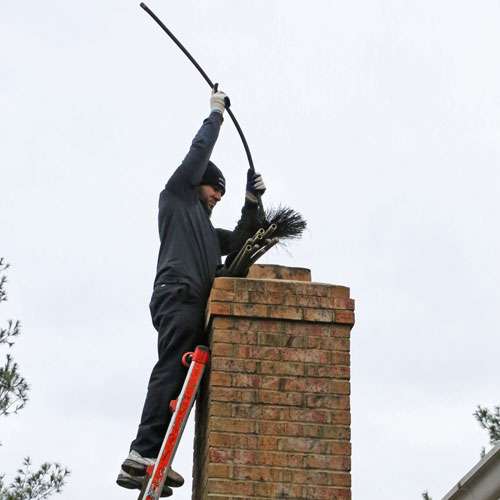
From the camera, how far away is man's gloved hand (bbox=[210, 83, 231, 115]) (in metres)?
6.74

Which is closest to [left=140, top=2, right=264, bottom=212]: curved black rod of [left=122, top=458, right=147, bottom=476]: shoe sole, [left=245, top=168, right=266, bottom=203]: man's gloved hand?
[left=245, top=168, right=266, bottom=203]: man's gloved hand

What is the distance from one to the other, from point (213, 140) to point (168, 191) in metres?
0.39

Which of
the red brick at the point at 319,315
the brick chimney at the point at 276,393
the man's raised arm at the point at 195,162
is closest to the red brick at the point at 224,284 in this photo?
the brick chimney at the point at 276,393

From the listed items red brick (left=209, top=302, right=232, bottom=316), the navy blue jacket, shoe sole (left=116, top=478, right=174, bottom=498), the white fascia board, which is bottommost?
shoe sole (left=116, top=478, right=174, bottom=498)

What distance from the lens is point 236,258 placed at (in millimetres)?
6328

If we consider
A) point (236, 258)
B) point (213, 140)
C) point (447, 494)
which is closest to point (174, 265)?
point (236, 258)

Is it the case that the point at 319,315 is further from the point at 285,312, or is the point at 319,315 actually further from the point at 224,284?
the point at 224,284

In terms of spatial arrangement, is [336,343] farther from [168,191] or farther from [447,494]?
[447,494]

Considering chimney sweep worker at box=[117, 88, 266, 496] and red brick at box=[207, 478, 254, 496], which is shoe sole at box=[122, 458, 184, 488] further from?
red brick at box=[207, 478, 254, 496]

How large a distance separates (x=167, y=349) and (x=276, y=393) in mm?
693

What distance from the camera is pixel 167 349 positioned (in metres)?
6.12

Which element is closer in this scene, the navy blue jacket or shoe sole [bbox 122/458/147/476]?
shoe sole [bbox 122/458/147/476]

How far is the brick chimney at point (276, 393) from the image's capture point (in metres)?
5.60

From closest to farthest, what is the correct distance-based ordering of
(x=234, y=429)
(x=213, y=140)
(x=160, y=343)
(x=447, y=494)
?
(x=234, y=429), (x=160, y=343), (x=213, y=140), (x=447, y=494)
